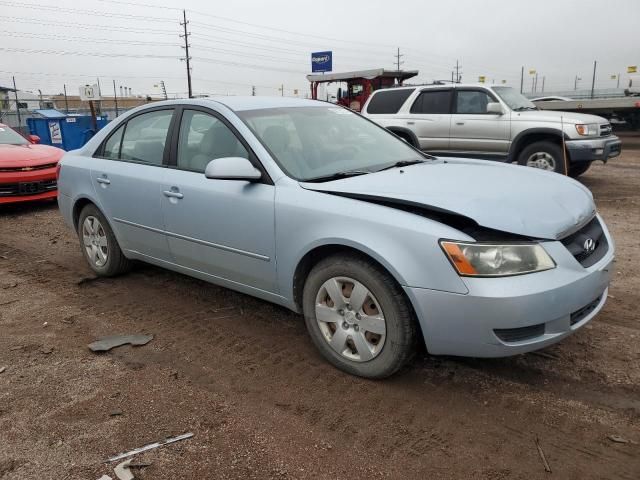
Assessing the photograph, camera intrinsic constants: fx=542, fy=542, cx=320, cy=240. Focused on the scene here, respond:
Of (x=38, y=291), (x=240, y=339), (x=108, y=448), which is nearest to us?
(x=108, y=448)

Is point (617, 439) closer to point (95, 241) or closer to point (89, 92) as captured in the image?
point (95, 241)

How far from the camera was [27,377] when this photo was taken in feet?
10.9

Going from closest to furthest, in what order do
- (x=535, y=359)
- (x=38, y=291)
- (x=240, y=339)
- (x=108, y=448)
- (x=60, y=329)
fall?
1. (x=108, y=448)
2. (x=535, y=359)
3. (x=240, y=339)
4. (x=60, y=329)
5. (x=38, y=291)

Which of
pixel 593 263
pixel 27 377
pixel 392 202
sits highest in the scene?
pixel 392 202

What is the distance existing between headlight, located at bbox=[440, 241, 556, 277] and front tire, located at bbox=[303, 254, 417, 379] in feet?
1.21

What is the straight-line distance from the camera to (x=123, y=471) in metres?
2.43

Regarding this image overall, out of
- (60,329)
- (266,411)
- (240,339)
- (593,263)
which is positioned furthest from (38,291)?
(593,263)

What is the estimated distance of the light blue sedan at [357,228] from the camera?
106 inches

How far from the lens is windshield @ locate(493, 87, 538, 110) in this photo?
960cm

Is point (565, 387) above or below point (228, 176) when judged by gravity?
below

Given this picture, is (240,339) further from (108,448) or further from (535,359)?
(535,359)

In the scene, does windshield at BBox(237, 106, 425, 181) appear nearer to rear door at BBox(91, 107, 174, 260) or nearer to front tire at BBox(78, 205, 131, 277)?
rear door at BBox(91, 107, 174, 260)

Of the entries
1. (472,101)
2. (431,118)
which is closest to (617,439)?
(472,101)

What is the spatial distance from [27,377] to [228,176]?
1.75 m
